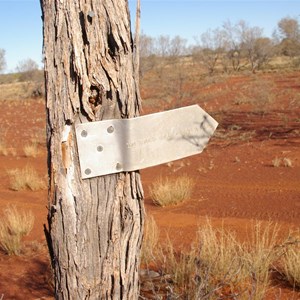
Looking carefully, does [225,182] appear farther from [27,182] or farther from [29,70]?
[29,70]

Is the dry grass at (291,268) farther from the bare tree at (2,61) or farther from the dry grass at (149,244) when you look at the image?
the bare tree at (2,61)

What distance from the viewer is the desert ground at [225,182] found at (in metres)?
5.38

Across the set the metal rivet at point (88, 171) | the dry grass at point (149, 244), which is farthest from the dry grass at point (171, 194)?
the metal rivet at point (88, 171)

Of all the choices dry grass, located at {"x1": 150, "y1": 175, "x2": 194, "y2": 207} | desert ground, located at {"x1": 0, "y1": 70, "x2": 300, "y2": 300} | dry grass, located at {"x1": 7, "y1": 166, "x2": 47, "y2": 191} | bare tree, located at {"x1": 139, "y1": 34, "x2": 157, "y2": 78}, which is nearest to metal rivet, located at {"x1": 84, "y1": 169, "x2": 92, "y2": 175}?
desert ground, located at {"x1": 0, "y1": 70, "x2": 300, "y2": 300}

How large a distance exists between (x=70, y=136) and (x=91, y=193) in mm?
247

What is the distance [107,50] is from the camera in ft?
5.91

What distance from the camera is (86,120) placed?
179 centimetres

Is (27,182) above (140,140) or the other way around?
the other way around

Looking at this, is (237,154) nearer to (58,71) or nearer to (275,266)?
(275,266)

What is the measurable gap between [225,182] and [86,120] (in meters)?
8.60

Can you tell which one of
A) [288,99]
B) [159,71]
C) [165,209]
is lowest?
[165,209]

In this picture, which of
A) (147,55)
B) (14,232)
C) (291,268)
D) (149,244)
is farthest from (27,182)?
(147,55)

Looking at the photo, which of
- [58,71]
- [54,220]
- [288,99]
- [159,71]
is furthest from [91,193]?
Answer: [159,71]

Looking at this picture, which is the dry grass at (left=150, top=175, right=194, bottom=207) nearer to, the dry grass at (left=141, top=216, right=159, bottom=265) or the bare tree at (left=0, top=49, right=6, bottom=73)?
the dry grass at (left=141, top=216, right=159, bottom=265)
